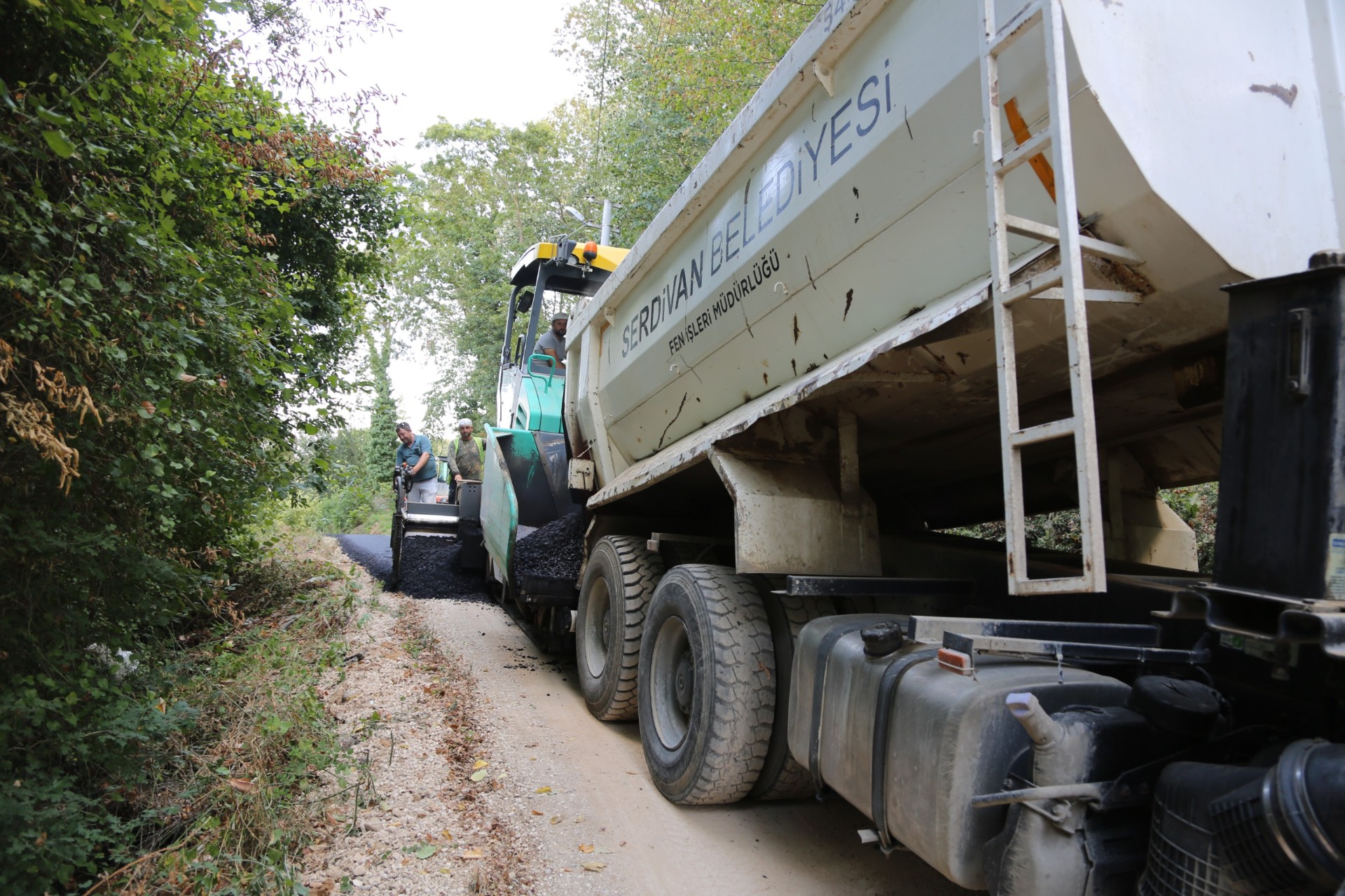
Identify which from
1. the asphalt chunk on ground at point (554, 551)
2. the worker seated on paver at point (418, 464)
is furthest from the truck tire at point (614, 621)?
the worker seated on paver at point (418, 464)

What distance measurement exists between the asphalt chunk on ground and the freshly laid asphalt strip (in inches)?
116

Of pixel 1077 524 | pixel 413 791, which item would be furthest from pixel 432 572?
pixel 1077 524

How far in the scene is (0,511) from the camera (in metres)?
2.72

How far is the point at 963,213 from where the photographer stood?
7.66 feet

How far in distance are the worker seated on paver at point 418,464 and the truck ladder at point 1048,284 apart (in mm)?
8621

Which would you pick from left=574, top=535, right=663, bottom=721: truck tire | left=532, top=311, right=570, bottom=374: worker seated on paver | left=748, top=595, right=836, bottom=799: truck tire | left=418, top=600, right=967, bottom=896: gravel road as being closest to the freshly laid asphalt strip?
left=532, top=311, right=570, bottom=374: worker seated on paver

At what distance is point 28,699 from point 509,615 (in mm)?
4957

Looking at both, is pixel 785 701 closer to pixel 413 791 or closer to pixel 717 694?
pixel 717 694

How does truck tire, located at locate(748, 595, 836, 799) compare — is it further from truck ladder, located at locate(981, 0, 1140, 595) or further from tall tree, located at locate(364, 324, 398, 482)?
tall tree, located at locate(364, 324, 398, 482)

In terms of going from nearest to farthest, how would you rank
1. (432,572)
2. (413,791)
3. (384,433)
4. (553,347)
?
(413,791) < (553,347) < (432,572) < (384,433)

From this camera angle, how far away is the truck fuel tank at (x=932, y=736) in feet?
6.20

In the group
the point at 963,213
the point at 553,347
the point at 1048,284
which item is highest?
the point at 553,347

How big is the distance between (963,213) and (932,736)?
4.88 ft

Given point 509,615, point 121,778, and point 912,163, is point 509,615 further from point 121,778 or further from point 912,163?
point 912,163
